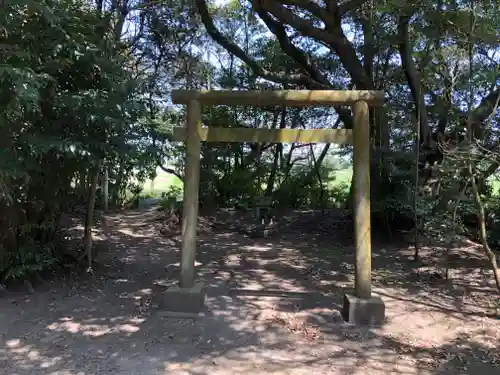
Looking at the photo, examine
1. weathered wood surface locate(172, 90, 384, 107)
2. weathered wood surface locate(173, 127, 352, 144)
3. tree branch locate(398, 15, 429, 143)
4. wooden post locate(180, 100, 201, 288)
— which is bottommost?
wooden post locate(180, 100, 201, 288)

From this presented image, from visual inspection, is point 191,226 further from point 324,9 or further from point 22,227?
point 324,9

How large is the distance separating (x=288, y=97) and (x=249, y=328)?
2.29 metres

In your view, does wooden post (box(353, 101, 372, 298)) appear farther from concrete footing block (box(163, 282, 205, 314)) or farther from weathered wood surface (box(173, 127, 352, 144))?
concrete footing block (box(163, 282, 205, 314))

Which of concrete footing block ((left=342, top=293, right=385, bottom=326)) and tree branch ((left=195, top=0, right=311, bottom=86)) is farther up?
tree branch ((left=195, top=0, right=311, bottom=86))

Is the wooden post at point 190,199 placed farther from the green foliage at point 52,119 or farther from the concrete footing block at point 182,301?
the green foliage at point 52,119

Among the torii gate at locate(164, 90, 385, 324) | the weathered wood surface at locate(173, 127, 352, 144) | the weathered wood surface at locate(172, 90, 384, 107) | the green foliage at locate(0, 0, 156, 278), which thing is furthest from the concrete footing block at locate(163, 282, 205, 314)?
the weathered wood surface at locate(172, 90, 384, 107)

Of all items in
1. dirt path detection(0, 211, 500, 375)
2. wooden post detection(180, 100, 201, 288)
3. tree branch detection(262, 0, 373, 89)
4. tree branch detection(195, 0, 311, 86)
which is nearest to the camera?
dirt path detection(0, 211, 500, 375)

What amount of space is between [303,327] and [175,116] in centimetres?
767

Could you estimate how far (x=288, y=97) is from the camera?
434 centimetres

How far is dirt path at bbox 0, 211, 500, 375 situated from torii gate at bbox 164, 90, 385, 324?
21cm

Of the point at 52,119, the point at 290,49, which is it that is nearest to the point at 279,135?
the point at 52,119

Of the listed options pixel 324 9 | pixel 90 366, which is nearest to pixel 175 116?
pixel 324 9

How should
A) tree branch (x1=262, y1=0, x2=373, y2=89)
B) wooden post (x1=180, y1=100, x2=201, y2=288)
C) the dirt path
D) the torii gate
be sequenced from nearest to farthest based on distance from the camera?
the dirt path → the torii gate → wooden post (x1=180, y1=100, x2=201, y2=288) → tree branch (x1=262, y1=0, x2=373, y2=89)

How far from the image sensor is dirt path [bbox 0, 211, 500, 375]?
329 centimetres
